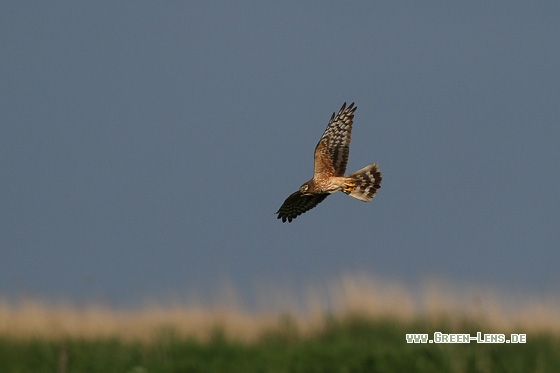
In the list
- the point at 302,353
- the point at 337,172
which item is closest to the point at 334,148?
the point at 337,172

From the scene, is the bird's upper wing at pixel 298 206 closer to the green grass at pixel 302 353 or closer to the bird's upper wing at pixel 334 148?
the bird's upper wing at pixel 334 148

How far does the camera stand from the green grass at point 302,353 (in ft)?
37.8

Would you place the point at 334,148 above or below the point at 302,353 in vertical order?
above

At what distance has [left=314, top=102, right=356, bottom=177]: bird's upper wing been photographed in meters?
13.4

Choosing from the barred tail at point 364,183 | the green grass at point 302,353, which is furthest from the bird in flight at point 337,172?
the green grass at point 302,353

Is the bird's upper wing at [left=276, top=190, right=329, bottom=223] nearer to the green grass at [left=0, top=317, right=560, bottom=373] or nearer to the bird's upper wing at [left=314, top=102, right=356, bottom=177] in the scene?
the bird's upper wing at [left=314, top=102, right=356, bottom=177]

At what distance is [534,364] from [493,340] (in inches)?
48.4

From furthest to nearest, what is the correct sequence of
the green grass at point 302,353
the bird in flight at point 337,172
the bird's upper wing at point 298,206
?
the bird's upper wing at point 298,206, the bird in flight at point 337,172, the green grass at point 302,353

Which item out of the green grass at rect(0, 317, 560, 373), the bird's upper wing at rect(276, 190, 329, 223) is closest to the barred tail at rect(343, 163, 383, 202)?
the bird's upper wing at rect(276, 190, 329, 223)

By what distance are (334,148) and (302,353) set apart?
273cm

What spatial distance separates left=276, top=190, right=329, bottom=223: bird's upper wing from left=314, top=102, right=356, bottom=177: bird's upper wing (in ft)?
2.44

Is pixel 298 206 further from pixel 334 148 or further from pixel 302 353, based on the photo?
pixel 302 353

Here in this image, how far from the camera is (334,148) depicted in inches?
537

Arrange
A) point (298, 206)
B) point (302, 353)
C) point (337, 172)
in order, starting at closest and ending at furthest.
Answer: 1. point (302, 353)
2. point (337, 172)
3. point (298, 206)
